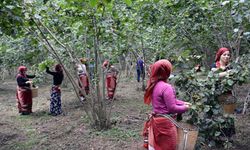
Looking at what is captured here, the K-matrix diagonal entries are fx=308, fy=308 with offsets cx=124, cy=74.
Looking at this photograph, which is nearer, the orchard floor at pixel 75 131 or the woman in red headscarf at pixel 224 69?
the woman in red headscarf at pixel 224 69

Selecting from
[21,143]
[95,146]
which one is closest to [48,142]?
[21,143]

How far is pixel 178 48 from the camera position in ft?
36.2

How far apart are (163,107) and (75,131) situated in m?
3.79

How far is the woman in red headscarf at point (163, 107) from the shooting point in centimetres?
343

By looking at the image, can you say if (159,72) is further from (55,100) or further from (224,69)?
(55,100)

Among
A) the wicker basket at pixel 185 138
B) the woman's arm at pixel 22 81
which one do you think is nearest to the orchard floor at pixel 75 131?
the woman's arm at pixel 22 81

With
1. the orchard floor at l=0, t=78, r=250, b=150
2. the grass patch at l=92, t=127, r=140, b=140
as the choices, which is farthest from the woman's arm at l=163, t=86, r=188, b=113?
the grass patch at l=92, t=127, r=140, b=140

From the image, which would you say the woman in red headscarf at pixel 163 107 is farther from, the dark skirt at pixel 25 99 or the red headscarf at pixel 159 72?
the dark skirt at pixel 25 99

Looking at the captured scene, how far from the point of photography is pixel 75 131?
6859 mm

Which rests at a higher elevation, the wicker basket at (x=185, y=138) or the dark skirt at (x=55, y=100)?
the wicker basket at (x=185, y=138)

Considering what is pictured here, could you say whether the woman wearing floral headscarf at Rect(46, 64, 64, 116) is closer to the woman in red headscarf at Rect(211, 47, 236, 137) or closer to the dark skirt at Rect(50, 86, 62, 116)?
the dark skirt at Rect(50, 86, 62, 116)

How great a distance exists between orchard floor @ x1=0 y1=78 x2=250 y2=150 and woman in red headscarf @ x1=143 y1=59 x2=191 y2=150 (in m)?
2.01

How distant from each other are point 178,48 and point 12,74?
15.1 m

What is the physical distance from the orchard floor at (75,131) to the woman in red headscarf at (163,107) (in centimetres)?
201
